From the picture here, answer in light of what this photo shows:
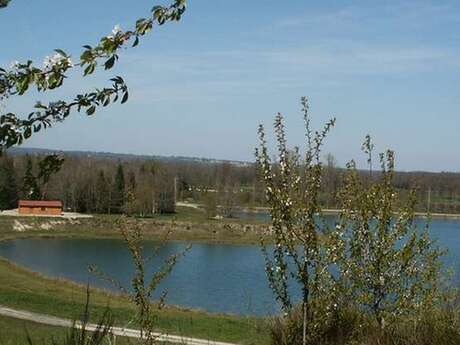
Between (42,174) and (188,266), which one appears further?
(188,266)

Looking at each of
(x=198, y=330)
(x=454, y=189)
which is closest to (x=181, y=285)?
(x=198, y=330)

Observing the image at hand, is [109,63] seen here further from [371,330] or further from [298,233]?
[371,330]

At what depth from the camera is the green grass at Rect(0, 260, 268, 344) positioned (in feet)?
61.1

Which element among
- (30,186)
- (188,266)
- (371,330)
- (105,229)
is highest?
(30,186)

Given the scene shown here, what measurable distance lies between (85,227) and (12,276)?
149 ft

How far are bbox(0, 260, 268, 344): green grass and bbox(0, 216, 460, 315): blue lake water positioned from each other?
1.00 metres

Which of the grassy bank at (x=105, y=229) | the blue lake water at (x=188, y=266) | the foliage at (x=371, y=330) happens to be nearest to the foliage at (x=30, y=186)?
the foliage at (x=371, y=330)

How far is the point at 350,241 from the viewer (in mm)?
9258

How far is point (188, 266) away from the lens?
1823 inches

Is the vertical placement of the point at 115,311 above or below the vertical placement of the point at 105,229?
above

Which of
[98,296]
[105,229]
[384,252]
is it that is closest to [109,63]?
[384,252]

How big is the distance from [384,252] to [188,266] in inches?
1501

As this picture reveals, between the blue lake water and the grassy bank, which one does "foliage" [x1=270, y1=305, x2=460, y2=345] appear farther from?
the grassy bank

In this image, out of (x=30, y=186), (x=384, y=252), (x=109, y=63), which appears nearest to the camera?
(x=109, y=63)
